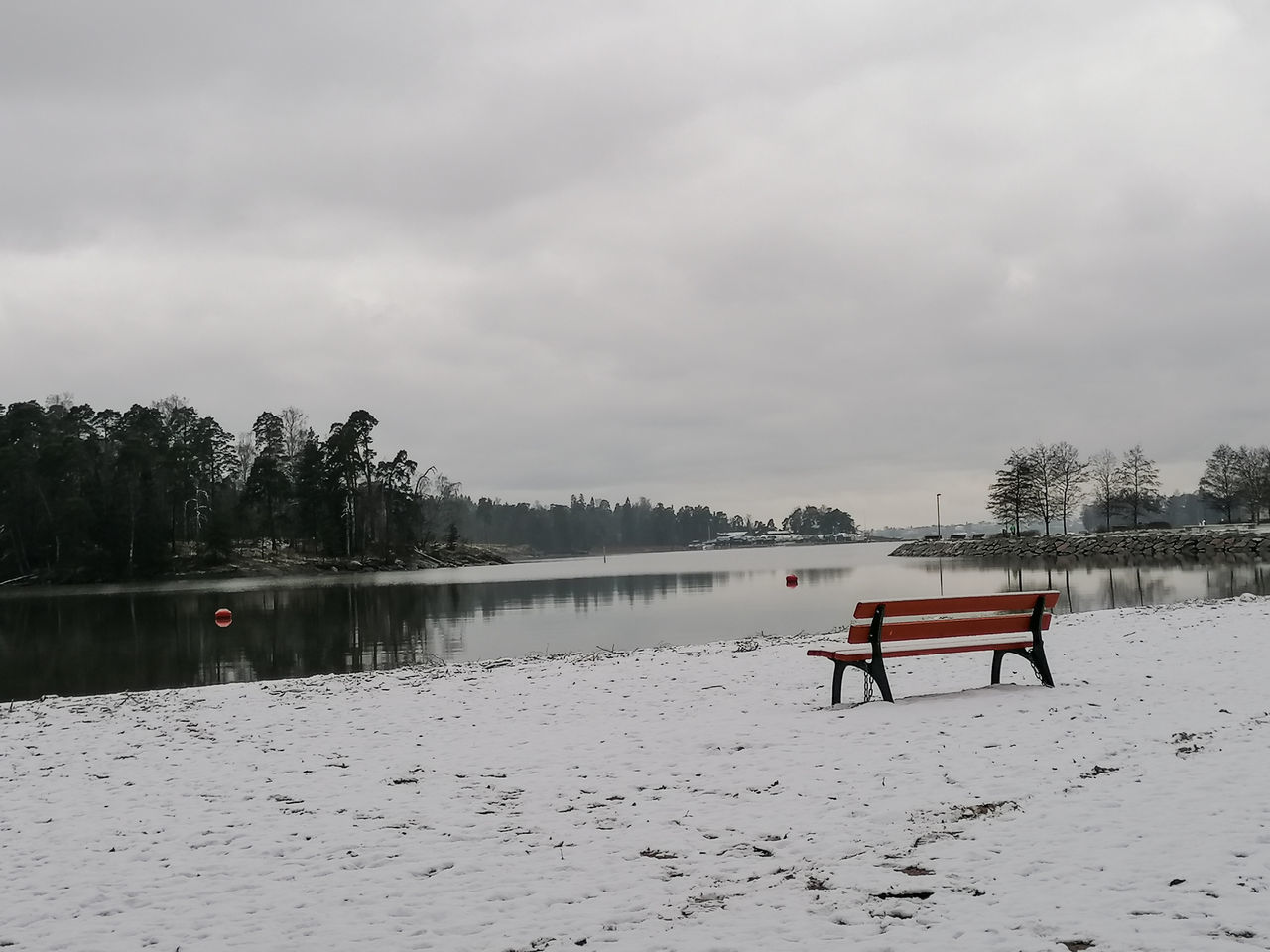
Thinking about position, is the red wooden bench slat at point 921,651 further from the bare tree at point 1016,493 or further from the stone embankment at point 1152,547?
the bare tree at point 1016,493

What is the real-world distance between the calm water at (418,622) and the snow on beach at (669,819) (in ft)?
28.0

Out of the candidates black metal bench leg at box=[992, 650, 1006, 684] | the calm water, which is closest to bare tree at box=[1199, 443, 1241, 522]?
the calm water

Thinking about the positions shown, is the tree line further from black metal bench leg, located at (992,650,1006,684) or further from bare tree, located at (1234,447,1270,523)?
black metal bench leg, located at (992,650,1006,684)

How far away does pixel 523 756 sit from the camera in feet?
27.1

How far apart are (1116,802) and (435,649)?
57.9 feet

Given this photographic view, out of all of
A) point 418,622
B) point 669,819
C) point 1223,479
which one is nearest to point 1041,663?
point 669,819

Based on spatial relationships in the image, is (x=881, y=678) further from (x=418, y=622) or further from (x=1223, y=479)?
(x=1223, y=479)

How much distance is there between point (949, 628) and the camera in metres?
9.88

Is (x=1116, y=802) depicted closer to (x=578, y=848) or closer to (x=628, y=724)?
(x=578, y=848)

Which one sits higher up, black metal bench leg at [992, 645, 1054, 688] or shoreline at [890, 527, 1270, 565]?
black metal bench leg at [992, 645, 1054, 688]

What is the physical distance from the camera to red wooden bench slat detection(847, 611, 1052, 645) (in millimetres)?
9578

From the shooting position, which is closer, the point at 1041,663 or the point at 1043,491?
the point at 1041,663

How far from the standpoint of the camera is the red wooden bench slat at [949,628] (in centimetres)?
958

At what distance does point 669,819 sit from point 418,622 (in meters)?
24.0
